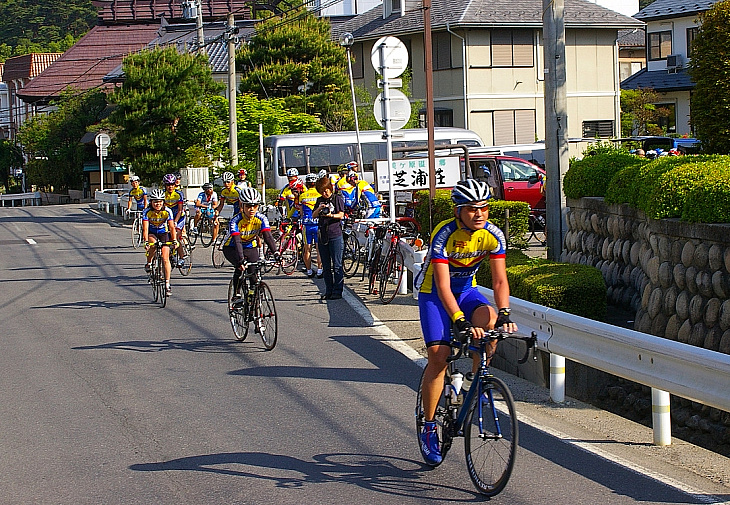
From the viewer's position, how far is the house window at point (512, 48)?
39.5 metres

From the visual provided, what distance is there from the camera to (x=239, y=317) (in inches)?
438

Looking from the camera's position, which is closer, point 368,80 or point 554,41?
point 554,41

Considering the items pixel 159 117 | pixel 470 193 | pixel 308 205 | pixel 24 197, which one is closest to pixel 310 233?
pixel 308 205

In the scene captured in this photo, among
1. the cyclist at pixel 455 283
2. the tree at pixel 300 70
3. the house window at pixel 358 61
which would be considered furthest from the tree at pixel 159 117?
the cyclist at pixel 455 283

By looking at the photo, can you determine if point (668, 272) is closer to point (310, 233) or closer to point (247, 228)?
point (247, 228)

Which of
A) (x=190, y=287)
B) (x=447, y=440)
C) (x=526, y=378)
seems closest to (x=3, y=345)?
(x=190, y=287)

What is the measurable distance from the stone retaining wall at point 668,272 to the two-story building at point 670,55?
3584 cm

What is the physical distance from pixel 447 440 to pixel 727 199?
13.6 ft

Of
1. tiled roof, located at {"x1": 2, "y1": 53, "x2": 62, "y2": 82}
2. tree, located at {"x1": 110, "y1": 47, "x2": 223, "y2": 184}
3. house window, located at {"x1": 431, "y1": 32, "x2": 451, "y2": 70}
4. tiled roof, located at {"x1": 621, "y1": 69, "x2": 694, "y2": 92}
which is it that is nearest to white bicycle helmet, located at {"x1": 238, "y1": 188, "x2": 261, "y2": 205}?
tree, located at {"x1": 110, "y1": 47, "x2": 223, "y2": 184}

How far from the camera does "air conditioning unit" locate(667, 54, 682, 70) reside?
4641 cm

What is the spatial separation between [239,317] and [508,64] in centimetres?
3095

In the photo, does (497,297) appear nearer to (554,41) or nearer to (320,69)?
(554,41)

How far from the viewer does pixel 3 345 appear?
1155cm

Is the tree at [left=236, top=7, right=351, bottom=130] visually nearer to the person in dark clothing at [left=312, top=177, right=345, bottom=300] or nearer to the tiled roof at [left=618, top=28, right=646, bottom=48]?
the tiled roof at [left=618, top=28, right=646, bottom=48]
